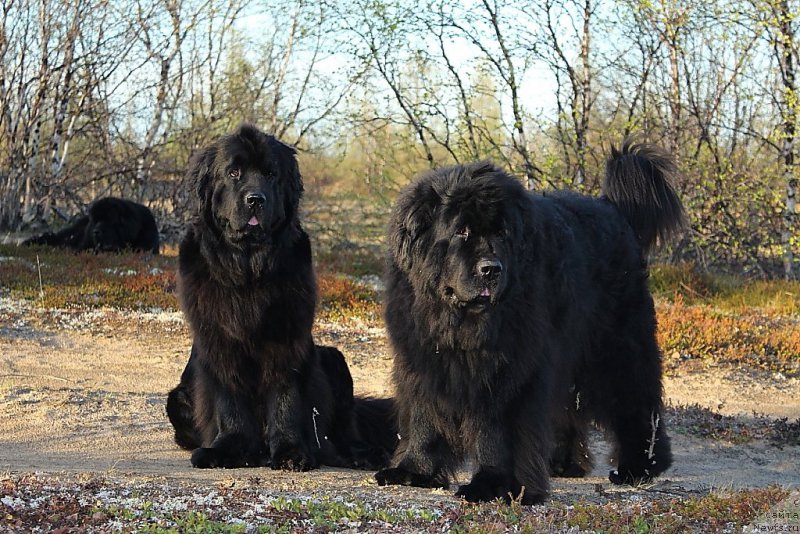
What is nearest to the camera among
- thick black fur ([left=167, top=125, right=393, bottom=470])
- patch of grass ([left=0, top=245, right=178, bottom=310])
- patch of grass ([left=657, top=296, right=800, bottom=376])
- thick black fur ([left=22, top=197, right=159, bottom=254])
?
thick black fur ([left=167, top=125, right=393, bottom=470])

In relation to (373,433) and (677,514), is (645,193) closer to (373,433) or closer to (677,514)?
(373,433)

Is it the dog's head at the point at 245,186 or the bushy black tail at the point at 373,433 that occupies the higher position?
the dog's head at the point at 245,186

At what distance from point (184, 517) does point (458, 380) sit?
142 cm

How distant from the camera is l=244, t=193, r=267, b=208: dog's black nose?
16.9 ft

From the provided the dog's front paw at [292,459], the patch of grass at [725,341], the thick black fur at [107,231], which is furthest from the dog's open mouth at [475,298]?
the thick black fur at [107,231]

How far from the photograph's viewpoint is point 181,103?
18875 millimetres

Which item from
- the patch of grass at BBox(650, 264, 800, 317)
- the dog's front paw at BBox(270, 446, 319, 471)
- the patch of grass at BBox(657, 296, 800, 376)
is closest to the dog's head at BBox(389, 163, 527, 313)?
the dog's front paw at BBox(270, 446, 319, 471)

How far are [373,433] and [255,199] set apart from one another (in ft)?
6.01

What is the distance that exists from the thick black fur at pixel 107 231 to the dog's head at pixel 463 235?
1059cm

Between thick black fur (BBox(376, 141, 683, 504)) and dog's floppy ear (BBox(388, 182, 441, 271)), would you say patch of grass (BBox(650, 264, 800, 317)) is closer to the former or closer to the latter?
thick black fur (BBox(376, 141, 683, 504))

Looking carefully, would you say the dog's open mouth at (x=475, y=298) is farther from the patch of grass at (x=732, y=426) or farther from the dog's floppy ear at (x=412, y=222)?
the patch of grass at (x=732, y=426)

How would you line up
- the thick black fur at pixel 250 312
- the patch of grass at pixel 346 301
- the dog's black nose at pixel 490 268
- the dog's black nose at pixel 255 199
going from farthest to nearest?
the patch of grass at pixel 346 301, the thick black fur at pixel 250 312, the dog's black nose at pixel 255 199, the dog's black nose at pixel 490 268

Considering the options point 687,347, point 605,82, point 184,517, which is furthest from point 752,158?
point 184,517

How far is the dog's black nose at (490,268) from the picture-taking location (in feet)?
13.4
